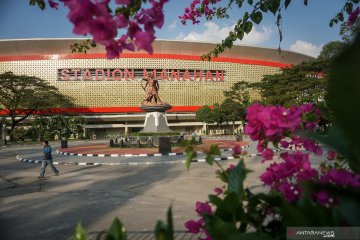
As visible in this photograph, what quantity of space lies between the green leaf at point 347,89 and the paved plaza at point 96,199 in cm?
441

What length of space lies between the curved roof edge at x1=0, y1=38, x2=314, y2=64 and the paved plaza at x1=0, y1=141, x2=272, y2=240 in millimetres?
40229

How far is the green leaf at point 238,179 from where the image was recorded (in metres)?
1.38

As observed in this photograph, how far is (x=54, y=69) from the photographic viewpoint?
52.1m

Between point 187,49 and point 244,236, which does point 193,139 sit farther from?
point 187,49

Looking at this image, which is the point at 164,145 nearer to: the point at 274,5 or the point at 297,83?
the point at 274,5

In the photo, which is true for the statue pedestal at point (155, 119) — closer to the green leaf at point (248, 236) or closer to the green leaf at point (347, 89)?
the green leaf at point (248, 236)

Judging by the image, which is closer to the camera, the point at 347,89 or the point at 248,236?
the point at 347,89

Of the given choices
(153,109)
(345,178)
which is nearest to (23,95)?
(153,109)

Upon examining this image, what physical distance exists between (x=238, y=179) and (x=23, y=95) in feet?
143

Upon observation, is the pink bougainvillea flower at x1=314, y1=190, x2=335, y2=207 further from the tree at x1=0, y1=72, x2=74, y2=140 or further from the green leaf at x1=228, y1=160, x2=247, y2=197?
the tree at x1=0, y1=72, x2=74, y2=140

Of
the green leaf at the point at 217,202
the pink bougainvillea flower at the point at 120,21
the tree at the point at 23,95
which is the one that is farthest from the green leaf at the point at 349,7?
the tree at the point at 23,95

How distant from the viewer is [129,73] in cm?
5353

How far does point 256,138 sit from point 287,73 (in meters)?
36.6

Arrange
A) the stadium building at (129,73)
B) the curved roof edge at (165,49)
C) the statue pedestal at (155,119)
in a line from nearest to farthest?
the statue pedestal at (155,119), the curved roof edge at (165,49), the stadium building at (129,73)
